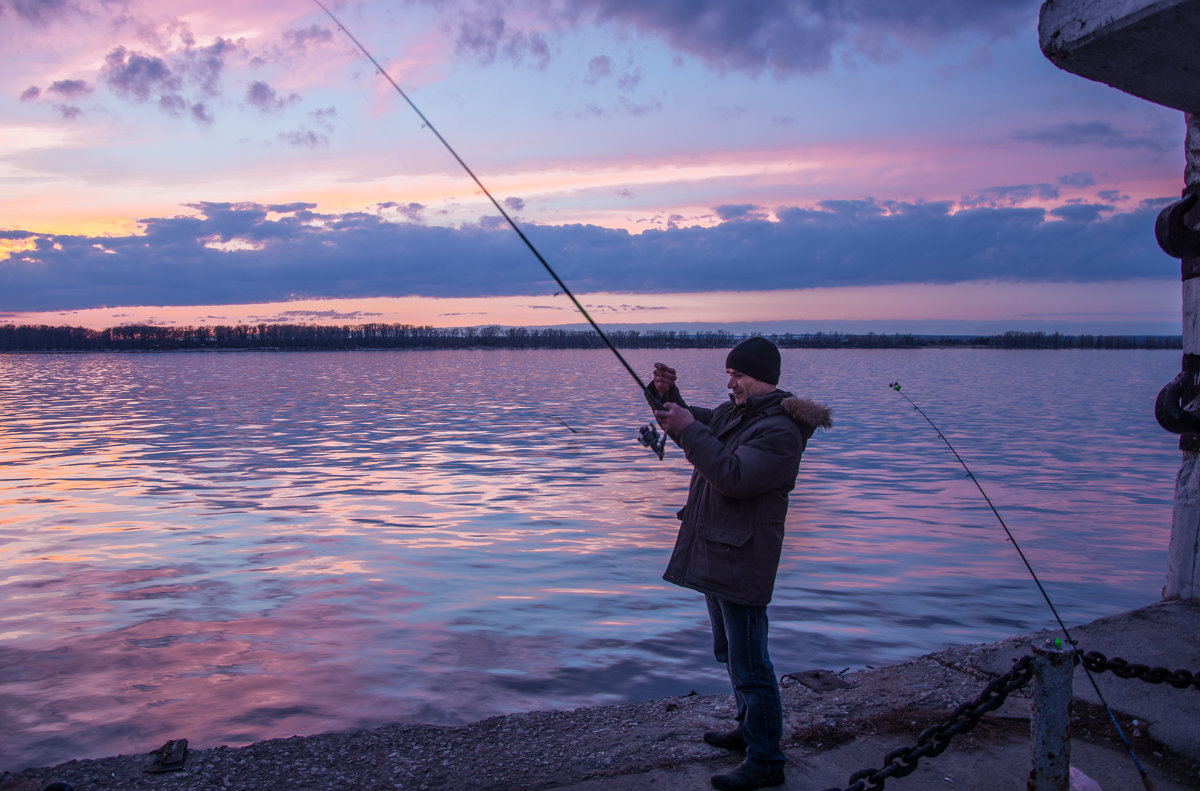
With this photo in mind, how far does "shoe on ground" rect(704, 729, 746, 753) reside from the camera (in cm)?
414

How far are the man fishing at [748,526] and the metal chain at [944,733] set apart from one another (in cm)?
66

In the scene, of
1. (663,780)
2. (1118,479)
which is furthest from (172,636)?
(1118,479)

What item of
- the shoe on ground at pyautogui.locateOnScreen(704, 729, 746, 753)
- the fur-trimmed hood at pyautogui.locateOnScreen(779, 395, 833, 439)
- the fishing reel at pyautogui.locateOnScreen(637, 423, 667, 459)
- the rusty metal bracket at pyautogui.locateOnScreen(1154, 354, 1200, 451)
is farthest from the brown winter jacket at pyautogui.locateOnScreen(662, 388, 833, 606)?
the rusty metal bracket at pyautogui.locateOnScreen(1154, 354, 1200, 451)

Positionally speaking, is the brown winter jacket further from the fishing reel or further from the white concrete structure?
the white concrete structure

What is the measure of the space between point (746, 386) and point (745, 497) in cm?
55

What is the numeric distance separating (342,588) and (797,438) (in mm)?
6762

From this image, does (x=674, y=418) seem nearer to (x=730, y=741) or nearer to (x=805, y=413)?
(x=805, y=413)

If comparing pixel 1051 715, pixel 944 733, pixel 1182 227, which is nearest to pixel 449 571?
pixel 944 733

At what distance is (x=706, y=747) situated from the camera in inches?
168

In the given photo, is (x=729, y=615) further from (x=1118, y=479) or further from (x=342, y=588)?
(x=1118, y=479)

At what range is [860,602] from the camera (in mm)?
8664

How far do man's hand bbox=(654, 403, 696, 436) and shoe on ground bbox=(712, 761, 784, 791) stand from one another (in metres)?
1.51

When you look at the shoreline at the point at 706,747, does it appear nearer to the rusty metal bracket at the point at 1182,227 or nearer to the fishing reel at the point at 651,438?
the fishing reel at the point at 651,438

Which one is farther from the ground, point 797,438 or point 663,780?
point 797,438
